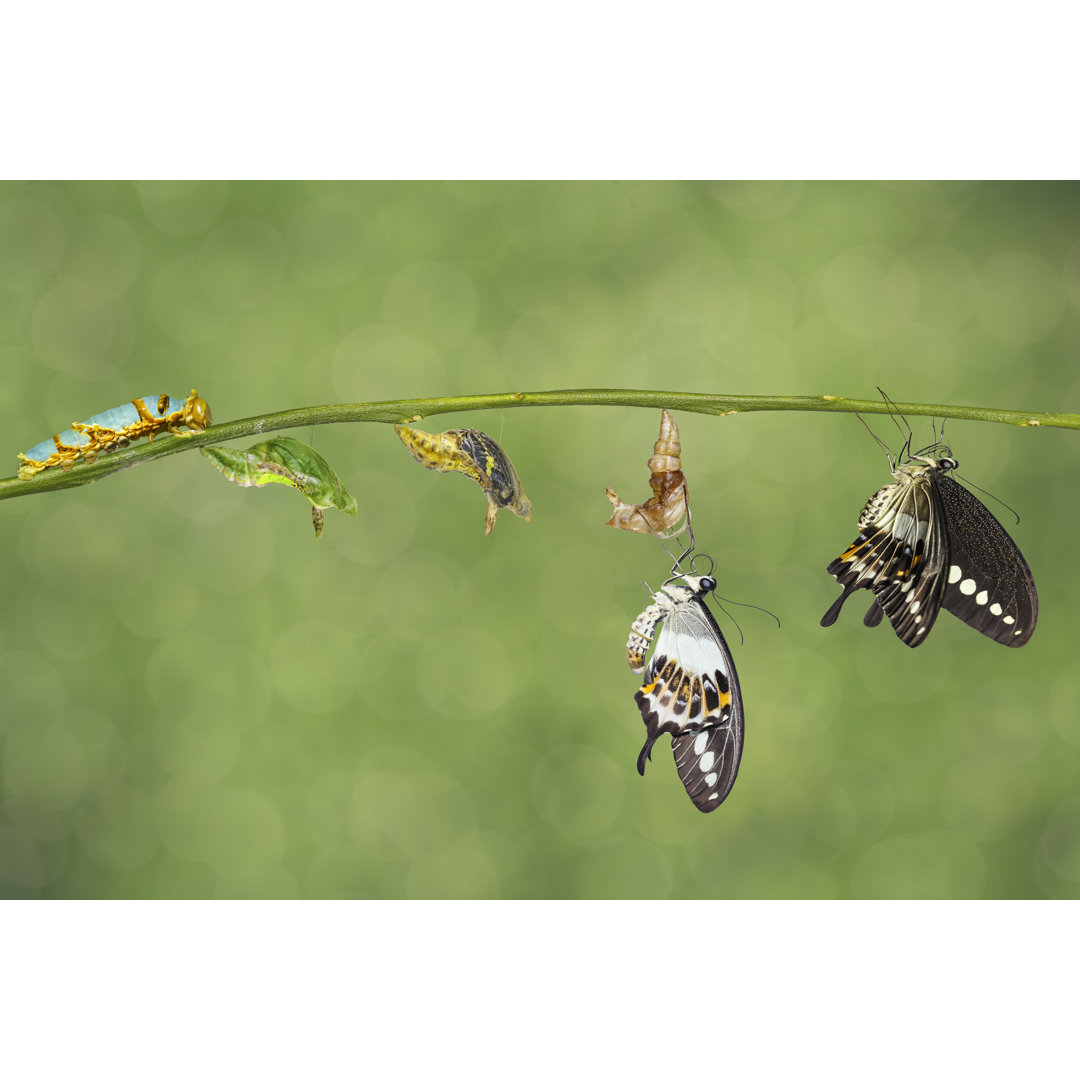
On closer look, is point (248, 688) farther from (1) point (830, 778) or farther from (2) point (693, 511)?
(1) point (830, 778)

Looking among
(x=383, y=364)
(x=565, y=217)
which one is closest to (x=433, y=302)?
(x=383, y=364)

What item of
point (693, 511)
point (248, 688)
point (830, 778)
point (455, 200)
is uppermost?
point (455, 200)

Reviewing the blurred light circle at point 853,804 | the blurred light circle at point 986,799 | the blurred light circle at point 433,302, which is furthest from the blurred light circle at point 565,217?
the blurred light circle at point 986,799

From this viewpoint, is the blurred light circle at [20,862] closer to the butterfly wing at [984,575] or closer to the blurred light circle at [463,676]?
the blurred light circle at [463,676]

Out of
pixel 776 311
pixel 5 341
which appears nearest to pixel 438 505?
pixel 776 311

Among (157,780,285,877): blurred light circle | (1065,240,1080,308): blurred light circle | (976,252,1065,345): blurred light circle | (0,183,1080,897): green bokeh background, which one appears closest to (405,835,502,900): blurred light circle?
(0,183,1080,897): green bokeh background

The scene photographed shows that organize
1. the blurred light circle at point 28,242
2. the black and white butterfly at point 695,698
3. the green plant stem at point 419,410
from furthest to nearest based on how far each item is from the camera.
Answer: the blurred light circle at point 28,242
the black and white butterfly at point 695,698
the green plant stem at point 419,410
